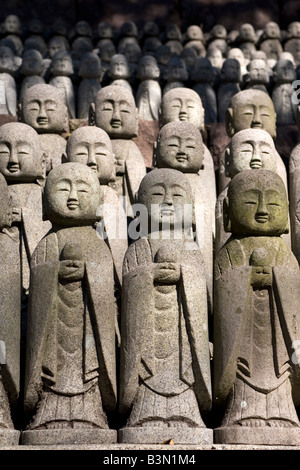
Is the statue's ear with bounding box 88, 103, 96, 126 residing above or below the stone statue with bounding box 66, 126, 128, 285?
above

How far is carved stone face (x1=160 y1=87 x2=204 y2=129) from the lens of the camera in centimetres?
973

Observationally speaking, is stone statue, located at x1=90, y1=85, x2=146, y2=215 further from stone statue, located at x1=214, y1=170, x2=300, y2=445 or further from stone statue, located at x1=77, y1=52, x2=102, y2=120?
stone statue, located at x1=214, y1=170, x2=300, y2=445

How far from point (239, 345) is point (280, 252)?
2.35 ft

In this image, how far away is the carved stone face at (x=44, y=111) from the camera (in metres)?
9.58

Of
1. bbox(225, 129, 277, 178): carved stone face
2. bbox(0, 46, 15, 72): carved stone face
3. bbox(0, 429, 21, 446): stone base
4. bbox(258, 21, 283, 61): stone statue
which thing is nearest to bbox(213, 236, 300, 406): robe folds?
bbox(0, 429, 21, 446): stone base

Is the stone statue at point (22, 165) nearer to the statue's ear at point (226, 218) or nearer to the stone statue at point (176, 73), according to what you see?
the statue's ear at point (226, 218)

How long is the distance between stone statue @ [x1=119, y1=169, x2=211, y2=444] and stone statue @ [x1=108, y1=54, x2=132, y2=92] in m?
5.24

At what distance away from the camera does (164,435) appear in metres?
6.45

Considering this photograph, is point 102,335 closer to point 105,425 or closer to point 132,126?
point 105,425

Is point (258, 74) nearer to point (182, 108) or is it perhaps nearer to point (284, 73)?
point (284, 73)

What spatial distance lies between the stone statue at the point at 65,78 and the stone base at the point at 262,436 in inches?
239

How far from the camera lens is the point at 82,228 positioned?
23.2 feet

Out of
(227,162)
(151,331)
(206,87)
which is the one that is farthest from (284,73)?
(151,331)

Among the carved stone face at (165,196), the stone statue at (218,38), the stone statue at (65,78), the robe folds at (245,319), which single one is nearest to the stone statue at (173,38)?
the stone statue at (218,38)
